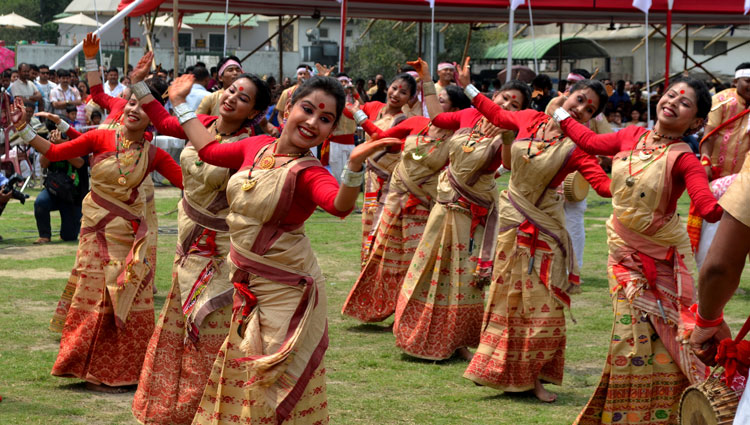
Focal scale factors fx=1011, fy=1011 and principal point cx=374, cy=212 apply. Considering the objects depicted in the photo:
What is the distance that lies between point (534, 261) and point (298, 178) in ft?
8.58

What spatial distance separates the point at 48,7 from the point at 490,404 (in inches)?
2202

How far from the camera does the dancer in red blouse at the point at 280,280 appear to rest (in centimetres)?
439

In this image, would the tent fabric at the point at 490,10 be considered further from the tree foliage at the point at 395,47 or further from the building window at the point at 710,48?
the building window at the point at 710,48

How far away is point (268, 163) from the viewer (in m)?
4.50

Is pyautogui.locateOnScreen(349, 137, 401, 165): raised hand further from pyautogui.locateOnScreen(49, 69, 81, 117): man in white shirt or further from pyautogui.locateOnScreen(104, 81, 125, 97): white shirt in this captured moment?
pyautogui.locateOnScreen(49, 69, 81, 117): man in white shirt

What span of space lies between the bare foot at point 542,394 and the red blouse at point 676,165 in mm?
1764

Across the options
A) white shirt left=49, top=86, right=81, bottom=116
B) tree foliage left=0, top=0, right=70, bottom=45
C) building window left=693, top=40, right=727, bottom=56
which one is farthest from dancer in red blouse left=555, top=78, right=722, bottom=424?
tree foliage left=0, top=0, right=70, bottom=45

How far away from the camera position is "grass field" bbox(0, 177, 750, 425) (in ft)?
20.1

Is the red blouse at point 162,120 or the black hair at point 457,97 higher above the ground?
the black hair at point 457,97

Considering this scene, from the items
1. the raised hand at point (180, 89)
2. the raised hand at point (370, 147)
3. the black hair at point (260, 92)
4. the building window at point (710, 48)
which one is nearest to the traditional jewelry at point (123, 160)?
the raised hand at point (180, 89)

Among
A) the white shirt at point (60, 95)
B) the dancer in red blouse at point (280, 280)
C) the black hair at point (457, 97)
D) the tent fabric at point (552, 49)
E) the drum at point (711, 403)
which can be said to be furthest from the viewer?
the tent fabric at point (552, 49)

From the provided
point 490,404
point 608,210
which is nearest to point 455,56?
point 608,210

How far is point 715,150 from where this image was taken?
8.94m

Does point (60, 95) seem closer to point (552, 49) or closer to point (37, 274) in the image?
point (37, 274)
